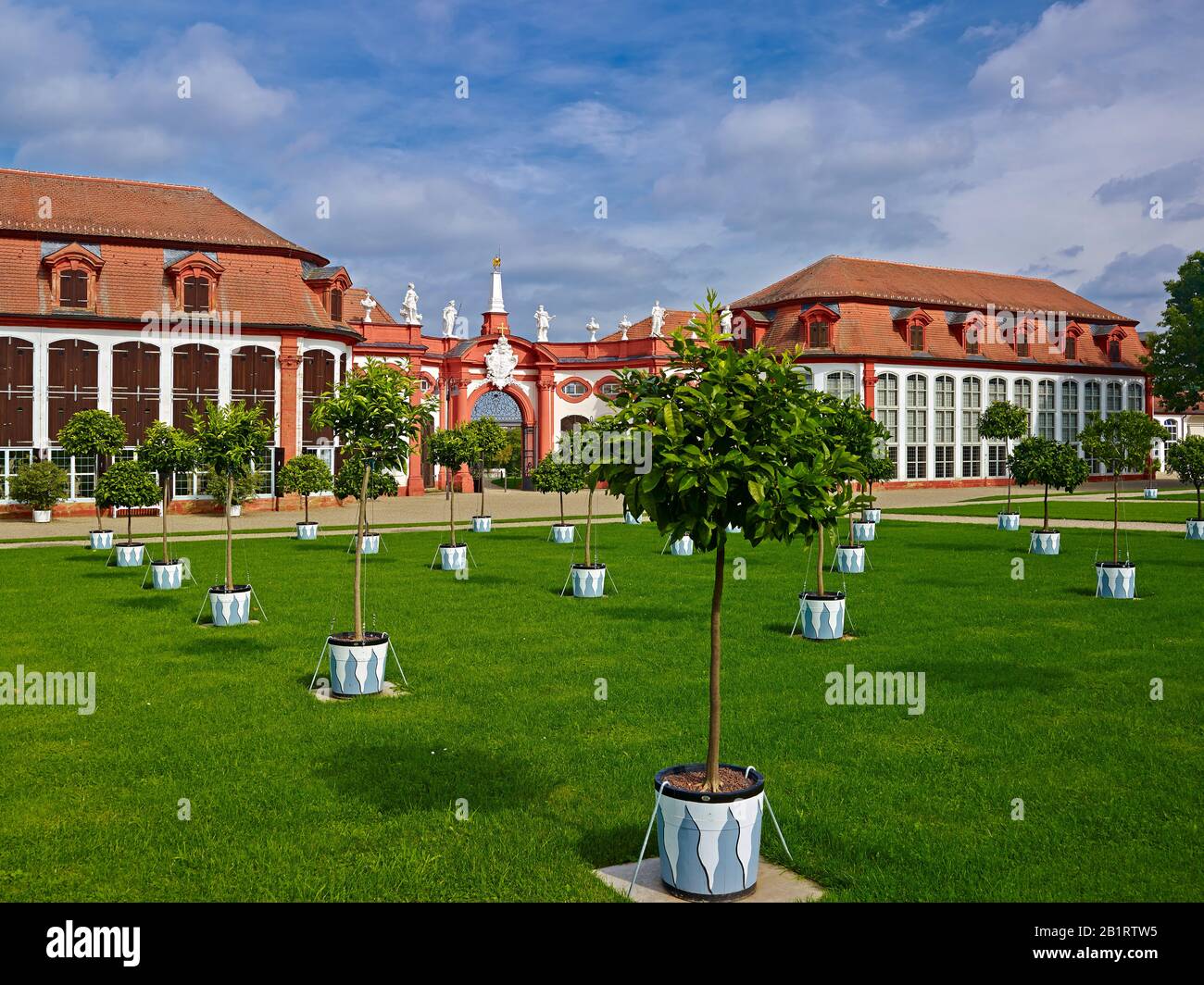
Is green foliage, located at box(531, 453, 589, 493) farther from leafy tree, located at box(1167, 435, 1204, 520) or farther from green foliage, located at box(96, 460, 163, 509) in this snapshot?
leafy tree, located at box(1167, 435, 1204, 520)

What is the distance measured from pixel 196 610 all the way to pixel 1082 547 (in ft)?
73.6

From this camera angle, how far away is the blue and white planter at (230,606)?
1625 cm

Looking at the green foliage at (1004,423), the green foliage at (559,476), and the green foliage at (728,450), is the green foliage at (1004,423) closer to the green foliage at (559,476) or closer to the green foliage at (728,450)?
the green foliage at (559,476)

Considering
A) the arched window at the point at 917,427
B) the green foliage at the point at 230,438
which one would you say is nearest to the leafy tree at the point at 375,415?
the green foliage at the point at 230,438

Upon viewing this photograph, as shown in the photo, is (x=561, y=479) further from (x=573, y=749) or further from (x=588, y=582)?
(x=573, y=749)

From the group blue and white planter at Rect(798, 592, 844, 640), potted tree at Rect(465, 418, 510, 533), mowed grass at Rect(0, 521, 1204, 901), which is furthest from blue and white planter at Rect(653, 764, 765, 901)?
potted tree at Rect(465, 418, 510, 533)

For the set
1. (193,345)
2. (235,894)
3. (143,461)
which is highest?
(193,345)

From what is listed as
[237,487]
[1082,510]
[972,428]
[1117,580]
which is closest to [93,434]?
[237,487]

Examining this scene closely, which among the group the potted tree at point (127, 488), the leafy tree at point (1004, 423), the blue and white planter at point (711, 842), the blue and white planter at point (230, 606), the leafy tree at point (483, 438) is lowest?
the blue and white planter at point (711, 842)

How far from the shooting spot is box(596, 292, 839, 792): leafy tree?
6535 mm

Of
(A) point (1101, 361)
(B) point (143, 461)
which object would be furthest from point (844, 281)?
(B) point (143, 461)

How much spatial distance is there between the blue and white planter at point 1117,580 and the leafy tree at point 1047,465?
10.2 meters

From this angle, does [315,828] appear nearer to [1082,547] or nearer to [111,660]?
[111,660]

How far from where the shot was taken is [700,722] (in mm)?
10594
